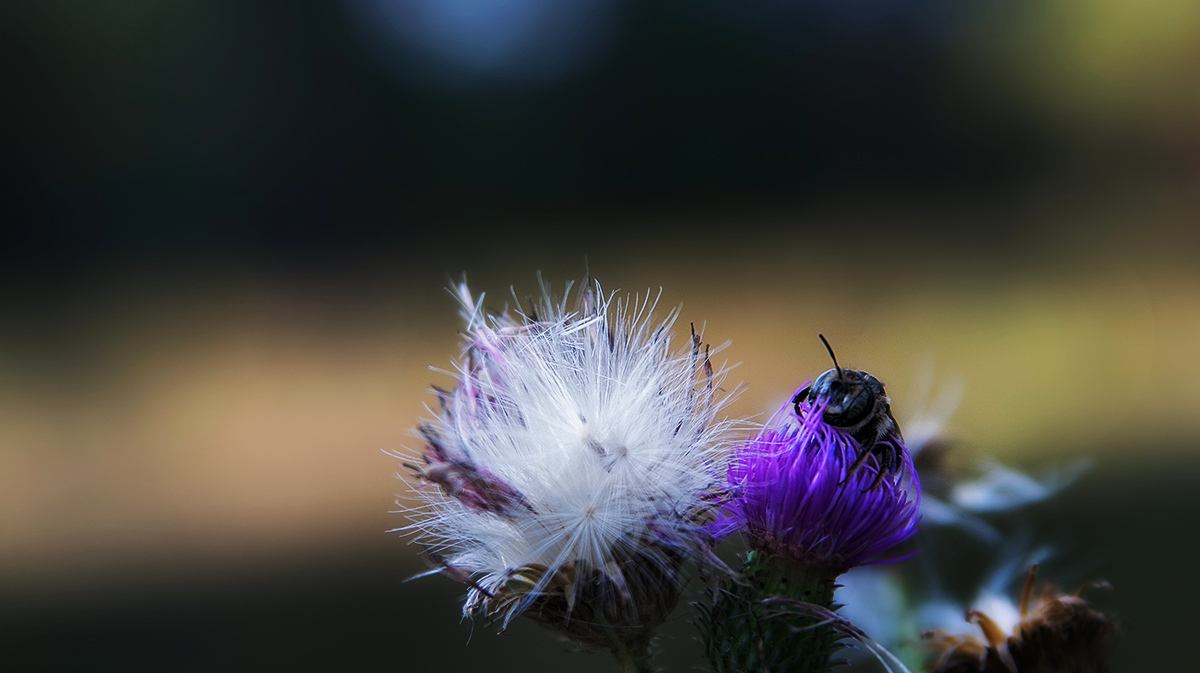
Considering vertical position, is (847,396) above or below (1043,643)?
above

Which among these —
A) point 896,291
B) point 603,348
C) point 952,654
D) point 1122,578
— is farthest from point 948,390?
point 896,291

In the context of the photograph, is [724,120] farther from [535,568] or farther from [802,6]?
[535,568]

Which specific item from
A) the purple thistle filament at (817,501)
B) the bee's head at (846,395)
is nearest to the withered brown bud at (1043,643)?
the purple thistle filament at (817,501)

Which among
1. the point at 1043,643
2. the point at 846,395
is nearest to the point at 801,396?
the point at 846,395

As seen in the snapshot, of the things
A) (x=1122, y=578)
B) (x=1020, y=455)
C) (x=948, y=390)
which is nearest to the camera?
(x=948, y=390)

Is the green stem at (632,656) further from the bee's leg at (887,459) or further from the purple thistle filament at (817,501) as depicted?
the bee's leg at (887,459)

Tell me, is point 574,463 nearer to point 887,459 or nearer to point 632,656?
point 632,656
